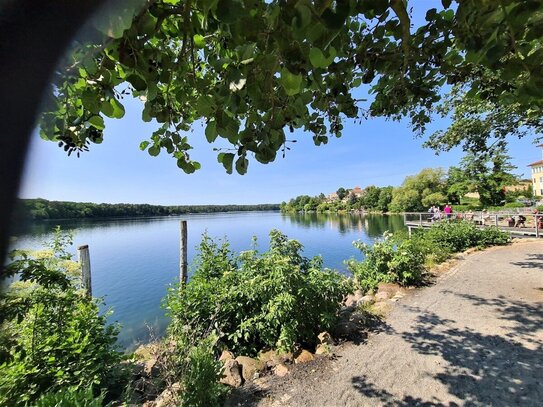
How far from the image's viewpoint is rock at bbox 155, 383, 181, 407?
9.22 ft

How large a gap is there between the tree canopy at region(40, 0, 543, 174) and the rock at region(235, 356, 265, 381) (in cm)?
299

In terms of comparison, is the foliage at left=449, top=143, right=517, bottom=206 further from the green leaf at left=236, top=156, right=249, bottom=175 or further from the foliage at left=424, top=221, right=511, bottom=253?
the green leaf at left=236, top=156, right=249, bottom=175

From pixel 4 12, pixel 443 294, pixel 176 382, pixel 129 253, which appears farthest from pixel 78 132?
pixel 129 253

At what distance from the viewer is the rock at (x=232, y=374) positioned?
331cm

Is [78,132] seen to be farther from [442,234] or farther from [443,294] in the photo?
[442,234]

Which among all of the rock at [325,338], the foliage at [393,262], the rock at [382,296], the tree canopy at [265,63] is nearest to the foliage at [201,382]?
the rock at [325,338]

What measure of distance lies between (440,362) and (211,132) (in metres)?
3.90

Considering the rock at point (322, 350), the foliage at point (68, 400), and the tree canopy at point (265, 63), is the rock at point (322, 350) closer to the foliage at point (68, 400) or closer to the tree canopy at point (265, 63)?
the foliage at point (68, 400)

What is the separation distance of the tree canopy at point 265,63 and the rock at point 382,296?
4963 millimetres

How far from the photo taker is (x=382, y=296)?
5.95 meters

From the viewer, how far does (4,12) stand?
2.52ft

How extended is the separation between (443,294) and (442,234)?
5367mm

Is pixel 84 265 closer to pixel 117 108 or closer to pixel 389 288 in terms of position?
pixel 117 108

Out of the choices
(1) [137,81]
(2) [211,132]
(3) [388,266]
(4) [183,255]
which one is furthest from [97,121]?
(4) [183,255]
